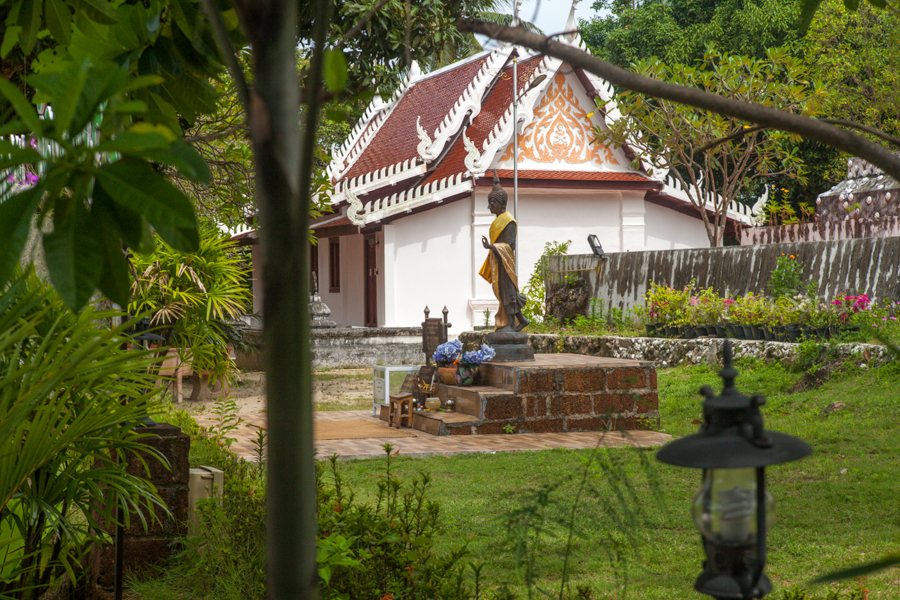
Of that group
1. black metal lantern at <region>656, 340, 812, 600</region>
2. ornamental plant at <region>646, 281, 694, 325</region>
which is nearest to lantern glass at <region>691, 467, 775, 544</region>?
black metal lantern at <region>656, 340, 812, 600</region>

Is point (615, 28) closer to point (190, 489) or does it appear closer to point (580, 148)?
point (580, 148)

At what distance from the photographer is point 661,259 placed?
16.4 meters

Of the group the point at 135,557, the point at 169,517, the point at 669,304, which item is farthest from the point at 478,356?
the point at 135,557

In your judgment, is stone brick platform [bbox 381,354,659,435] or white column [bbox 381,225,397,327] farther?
white column [bbox 381,225,397,327]

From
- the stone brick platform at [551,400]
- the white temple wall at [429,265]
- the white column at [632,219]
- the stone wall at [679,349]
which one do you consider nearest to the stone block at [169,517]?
the stone brick platform at [551,400]

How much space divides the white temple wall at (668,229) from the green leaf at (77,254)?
65.6 feet

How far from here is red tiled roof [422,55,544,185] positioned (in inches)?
746

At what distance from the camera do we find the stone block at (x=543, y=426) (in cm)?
1005

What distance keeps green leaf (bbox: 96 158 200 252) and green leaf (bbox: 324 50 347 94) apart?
8.6 inches

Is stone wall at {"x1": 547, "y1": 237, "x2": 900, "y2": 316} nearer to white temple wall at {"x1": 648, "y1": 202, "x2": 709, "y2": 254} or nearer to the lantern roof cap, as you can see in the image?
white temple wall at {"x1": 648, "y1": 202, "x2": 709, "y2": 254}

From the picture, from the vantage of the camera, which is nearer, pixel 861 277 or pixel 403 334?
pixel 861 277

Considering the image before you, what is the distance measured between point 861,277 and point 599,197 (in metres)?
8.34

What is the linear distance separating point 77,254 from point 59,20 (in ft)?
4.28

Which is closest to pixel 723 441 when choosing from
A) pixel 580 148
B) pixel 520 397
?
pixel 520 397
